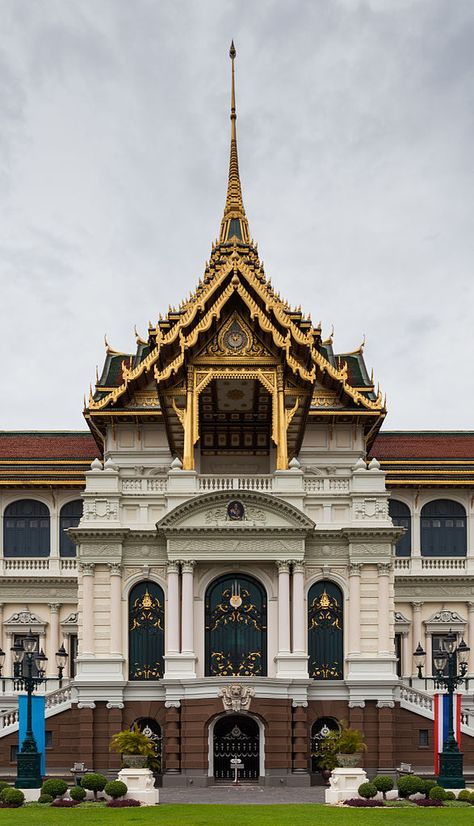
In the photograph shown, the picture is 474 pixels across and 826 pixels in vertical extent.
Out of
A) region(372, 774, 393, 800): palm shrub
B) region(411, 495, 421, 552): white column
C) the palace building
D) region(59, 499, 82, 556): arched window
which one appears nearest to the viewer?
region(372, 774, 393, 800): palm shrub

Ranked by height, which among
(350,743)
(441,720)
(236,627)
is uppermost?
(236,627)

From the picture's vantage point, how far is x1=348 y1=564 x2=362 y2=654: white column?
4628 centimetres

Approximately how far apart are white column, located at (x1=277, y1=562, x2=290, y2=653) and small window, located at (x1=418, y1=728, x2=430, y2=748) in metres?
5.31

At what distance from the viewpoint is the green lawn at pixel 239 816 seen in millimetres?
31266

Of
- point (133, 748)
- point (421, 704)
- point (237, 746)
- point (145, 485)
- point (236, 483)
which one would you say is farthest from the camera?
point (145, 485)

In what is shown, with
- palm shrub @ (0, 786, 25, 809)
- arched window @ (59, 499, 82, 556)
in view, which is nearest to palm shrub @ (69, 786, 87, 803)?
palm shrub @ (0, 786, 25, 809)

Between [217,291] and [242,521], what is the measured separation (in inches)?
361

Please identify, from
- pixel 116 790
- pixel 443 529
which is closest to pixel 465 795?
pixel 116 790

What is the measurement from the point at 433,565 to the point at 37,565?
58.2 ft

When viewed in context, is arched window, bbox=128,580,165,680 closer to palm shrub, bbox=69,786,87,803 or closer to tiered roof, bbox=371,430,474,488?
palm shrub, bbox=69,786,87,803

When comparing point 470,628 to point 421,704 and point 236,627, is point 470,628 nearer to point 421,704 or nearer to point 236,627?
point 421,704

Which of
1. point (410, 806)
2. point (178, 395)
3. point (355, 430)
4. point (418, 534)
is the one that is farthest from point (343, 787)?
point (418, 534)

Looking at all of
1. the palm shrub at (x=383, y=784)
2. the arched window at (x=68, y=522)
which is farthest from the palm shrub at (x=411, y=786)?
the arched window at (x=68, y=522)

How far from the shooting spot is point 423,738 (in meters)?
46.3
